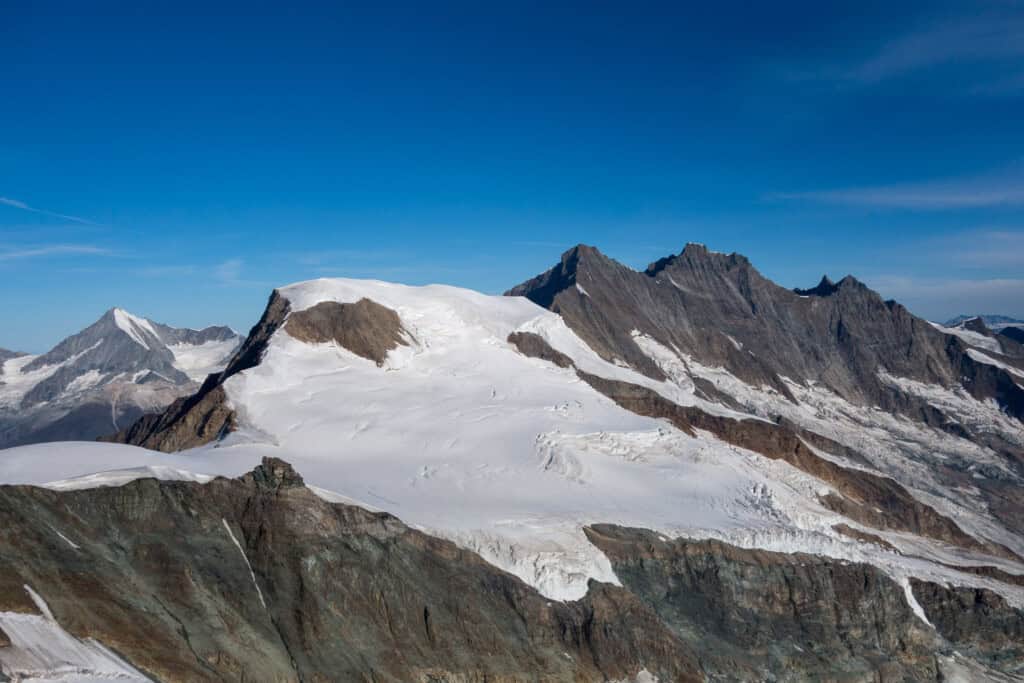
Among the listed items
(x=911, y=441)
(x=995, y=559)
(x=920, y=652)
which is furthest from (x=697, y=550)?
(x=911, y=441)

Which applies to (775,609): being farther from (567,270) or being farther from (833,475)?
(567,270)

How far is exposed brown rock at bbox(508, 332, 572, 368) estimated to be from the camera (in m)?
98.3

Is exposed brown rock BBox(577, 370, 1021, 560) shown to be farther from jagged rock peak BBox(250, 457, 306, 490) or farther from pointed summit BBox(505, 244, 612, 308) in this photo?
pointed summit BBox(505, 244, 612, 308)

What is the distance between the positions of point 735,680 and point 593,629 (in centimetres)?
914

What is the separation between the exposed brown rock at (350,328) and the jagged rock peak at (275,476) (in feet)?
114

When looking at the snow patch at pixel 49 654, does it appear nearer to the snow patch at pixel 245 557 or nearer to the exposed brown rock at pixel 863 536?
the snow patch at pixel 245 557

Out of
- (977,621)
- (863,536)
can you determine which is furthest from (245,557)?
(977,621)

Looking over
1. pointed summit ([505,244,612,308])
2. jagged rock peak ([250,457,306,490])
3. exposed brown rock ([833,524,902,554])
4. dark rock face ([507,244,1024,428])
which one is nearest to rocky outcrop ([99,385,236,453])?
jagged rock peak ([250,457,306,490])

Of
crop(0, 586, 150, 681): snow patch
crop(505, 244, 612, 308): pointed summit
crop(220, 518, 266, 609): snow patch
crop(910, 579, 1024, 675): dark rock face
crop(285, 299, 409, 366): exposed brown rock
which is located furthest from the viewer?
crop(505, 244, 612, 308): pointed summit

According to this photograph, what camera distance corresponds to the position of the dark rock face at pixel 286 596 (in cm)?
3509

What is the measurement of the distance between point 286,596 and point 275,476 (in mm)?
8121

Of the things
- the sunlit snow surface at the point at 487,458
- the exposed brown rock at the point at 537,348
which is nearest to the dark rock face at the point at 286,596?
the sunlit snow surface at the point at 487,458

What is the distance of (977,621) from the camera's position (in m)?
58.3

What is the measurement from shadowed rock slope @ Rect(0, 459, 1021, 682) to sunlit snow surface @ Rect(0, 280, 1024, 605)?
197cm
